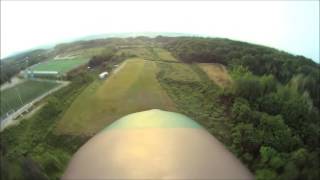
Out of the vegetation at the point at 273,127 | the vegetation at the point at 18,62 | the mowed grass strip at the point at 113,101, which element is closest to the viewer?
the vegetation at the point at 273,127

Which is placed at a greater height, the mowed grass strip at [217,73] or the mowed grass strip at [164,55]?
the mowed grass strip at [164,55]

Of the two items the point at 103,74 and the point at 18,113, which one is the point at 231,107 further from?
the point at 18,113

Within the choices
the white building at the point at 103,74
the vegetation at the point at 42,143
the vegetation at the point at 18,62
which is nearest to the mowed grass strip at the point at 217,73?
the white building at the point at 103,74

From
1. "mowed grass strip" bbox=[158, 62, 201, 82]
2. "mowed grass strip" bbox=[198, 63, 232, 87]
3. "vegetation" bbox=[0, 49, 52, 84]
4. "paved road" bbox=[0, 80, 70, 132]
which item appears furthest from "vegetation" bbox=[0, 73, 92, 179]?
"mowed grass strip" bbox=[198, 63, 232, 87]

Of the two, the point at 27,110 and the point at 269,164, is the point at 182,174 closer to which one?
the point at 269,164

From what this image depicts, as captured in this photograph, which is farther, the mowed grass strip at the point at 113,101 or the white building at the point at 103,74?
the white building at the point at 103,74

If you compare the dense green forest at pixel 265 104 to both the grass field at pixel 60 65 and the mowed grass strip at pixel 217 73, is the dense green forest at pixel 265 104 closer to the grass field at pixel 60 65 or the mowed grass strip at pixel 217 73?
the mowed grass strip at pixel 217 73

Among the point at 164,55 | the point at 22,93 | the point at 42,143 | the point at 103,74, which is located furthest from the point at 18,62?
the point at 164,55
